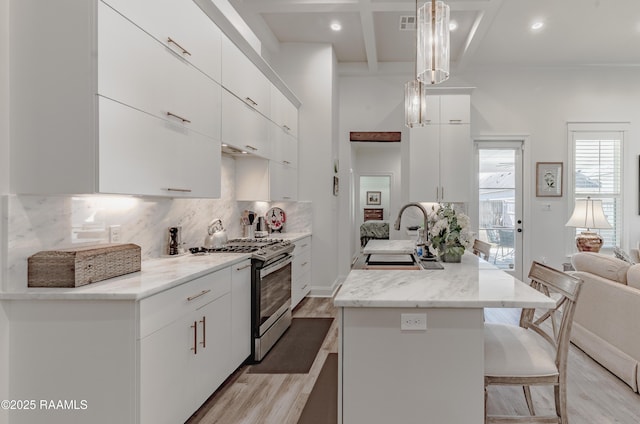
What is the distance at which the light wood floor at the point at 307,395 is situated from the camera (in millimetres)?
2301

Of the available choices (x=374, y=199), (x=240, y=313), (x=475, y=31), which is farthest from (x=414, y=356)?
(x=374, y=199)

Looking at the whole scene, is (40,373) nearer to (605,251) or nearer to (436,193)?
(436,193)

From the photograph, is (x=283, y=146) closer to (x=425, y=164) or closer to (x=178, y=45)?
(x=425, y=164)

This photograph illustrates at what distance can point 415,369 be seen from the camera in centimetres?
160

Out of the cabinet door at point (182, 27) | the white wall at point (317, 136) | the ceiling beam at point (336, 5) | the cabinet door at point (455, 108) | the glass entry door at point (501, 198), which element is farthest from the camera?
the glass entry door at point (501, 198)

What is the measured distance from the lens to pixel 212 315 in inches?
93.6

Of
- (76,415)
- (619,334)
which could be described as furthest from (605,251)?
(76,415)

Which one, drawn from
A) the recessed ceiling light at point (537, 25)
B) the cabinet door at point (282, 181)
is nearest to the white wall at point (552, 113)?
the recessed ceiling light at point (537, 25)

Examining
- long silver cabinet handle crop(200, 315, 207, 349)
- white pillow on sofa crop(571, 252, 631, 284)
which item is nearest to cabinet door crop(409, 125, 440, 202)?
white pillow on sofa crop(571, 252, 631, 284)

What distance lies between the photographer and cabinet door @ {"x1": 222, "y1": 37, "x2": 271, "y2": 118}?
303 cm

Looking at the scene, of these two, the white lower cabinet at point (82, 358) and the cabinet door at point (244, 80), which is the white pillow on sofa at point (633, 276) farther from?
the cabinet door at point (244, 80)

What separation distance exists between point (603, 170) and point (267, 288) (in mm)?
5629

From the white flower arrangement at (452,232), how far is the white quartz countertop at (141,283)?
141 cm

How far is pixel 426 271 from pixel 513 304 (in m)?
0.65
